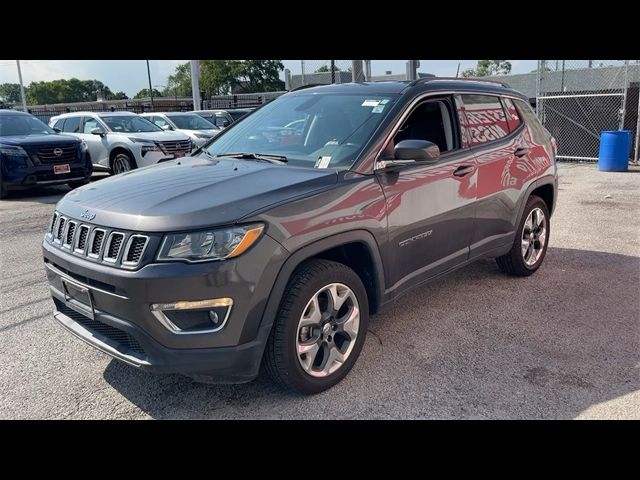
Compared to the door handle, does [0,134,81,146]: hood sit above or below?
above

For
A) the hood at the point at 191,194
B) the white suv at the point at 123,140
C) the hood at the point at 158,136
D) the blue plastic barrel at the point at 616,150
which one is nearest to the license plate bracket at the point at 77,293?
the hood at the point at 191,194

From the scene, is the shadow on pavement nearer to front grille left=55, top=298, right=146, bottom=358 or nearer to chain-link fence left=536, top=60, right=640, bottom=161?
front grille left=55, top=298, right=146, bottom=358

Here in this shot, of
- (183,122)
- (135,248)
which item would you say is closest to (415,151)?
(135,248)

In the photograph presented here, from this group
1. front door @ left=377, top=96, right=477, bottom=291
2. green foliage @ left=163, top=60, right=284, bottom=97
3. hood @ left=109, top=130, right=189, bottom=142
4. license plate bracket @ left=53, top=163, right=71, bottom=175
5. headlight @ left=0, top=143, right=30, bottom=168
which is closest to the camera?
front door @ left=377, top=96, right=477, bottom=291

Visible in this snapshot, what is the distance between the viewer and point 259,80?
59.1 metres

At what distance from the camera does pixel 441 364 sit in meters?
3.60

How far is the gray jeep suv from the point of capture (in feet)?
8.95

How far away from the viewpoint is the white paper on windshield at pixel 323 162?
3.52 metres

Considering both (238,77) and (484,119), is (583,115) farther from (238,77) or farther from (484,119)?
(238,77)

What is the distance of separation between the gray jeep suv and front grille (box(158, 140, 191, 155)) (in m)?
8.12

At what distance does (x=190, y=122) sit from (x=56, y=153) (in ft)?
19.0

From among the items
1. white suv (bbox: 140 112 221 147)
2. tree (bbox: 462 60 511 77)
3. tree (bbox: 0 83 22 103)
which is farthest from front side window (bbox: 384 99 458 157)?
tree (bbox: 0 83 22 103)

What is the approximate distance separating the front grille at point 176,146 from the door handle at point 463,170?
926 centimetres

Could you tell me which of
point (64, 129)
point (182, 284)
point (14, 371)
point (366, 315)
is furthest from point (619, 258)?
point (64, 129)
